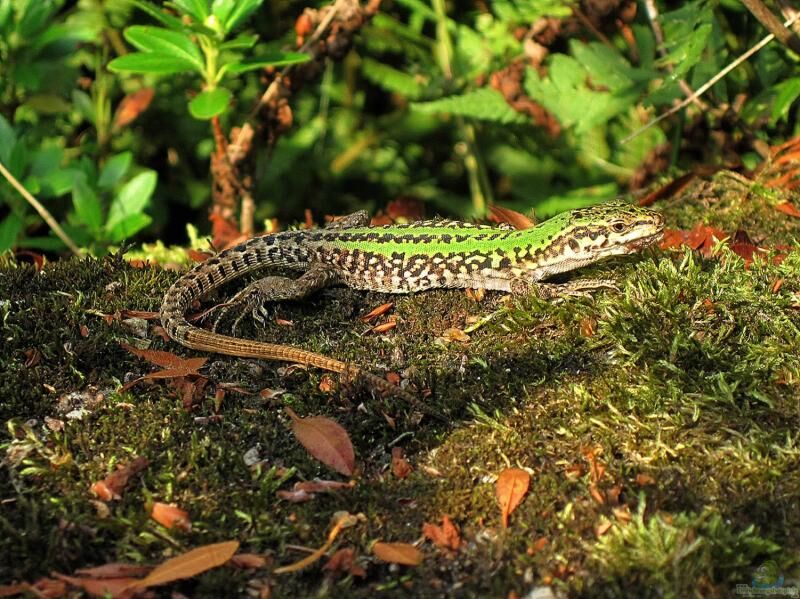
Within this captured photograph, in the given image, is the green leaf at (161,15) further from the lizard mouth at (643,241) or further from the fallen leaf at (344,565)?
the fallen leaf at (344,565)

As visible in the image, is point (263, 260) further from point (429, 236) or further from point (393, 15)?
point (393, 15)

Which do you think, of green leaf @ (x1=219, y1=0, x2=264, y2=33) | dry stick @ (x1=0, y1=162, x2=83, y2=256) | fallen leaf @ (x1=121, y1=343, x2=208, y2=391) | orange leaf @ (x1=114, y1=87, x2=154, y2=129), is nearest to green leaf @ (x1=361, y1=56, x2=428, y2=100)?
orange leaf @ (x1=114, y1=87, x2=154, y2=129)

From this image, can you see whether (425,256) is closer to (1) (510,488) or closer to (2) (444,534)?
(1) (510,488)

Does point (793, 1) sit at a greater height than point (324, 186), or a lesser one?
greater

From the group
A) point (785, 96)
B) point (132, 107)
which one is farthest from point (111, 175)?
point (785, 96)

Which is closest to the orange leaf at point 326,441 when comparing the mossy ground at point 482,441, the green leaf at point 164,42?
the mossy ground at point 482,441

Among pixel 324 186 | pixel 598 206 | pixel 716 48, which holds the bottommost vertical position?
pixel 324 186

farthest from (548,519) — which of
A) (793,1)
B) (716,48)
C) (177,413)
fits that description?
(793,1)
